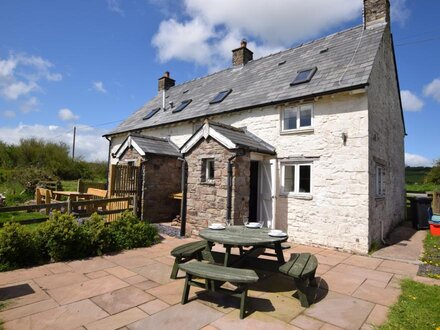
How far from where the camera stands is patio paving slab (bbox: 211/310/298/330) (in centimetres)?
345

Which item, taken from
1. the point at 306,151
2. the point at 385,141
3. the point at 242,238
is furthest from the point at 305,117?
the point at 242,238

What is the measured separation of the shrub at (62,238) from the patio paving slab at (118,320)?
3.16m

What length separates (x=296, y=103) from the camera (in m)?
8.95

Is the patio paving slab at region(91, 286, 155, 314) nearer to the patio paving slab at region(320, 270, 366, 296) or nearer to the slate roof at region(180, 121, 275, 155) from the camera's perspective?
the patio paving slab at region(320, 270, 366, 296)

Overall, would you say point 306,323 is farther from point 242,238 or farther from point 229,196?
point 229,196

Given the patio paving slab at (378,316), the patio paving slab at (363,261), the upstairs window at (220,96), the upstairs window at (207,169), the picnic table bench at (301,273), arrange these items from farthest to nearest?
1. the upstairs window at (220,96)
2. the upstairs window at (207,169)
3. the patio paving slab at (363,261)
4. the picnic table bench at (301,273)
5. the patio paving slab at (378,316)

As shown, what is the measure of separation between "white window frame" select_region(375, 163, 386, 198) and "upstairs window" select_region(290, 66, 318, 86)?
3778 millimetres

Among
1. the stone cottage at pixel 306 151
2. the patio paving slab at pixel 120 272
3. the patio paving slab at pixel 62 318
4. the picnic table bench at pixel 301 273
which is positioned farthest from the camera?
the stone cottage at pixel 306 151

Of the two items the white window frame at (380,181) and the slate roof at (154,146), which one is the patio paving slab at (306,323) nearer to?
the white window frame at (380,181)

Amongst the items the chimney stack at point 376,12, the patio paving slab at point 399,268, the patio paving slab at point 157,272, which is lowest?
the patio paving slab at point 399,268

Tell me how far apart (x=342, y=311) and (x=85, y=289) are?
164 inches

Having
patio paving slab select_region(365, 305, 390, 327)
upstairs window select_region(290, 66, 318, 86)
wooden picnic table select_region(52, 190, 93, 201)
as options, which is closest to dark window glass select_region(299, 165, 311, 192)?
upstairs window select_region(290, 66, 318, 86)

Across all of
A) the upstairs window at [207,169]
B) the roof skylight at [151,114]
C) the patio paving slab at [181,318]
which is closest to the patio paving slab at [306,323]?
the patio paving slab at [181,318]

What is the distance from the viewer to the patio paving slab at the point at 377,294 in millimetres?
4387
